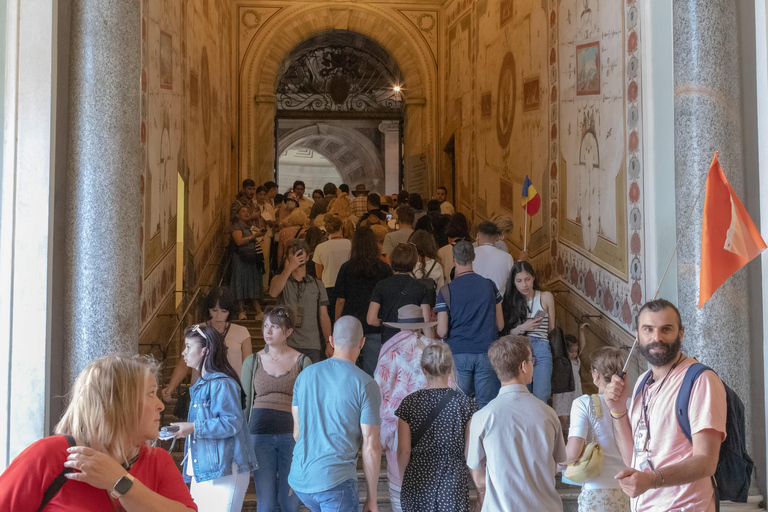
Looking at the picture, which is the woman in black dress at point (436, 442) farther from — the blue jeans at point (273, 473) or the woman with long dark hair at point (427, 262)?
the woman with long dark hair at point (427, 262)

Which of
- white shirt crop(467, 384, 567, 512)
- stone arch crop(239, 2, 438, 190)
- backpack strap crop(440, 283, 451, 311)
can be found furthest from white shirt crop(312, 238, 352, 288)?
stone arch crop(239, 2, 438, 190)

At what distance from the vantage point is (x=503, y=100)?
37.8 feet

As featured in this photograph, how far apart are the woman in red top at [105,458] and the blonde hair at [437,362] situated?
5.99 ft

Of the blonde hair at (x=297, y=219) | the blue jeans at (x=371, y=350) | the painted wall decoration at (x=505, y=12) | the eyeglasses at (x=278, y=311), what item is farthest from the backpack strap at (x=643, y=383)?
the painted wall decoration at (x=505, y=12)

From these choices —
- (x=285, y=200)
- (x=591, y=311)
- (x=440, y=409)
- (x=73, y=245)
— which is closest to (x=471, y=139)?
(x=285, y=200)

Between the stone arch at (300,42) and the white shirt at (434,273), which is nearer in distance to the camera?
the white shirt at (434,273)

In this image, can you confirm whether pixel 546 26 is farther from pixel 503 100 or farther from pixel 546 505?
pixel 546 505

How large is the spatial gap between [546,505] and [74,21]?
4.41 meters

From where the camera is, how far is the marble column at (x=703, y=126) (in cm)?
557

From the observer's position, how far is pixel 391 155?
23.9 metres

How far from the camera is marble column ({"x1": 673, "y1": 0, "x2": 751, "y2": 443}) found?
557cm

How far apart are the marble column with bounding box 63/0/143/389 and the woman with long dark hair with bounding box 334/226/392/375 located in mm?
1687

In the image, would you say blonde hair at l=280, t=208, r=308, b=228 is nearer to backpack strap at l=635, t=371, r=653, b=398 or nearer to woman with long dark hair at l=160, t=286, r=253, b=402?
woman with long dark hair at l=160, t=286, r=253, b=402

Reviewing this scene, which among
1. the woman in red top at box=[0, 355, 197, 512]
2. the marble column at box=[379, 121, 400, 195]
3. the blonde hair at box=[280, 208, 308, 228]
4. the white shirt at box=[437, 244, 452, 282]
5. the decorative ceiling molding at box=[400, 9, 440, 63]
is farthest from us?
the marble column at box=[379, 121, 400, 195]
